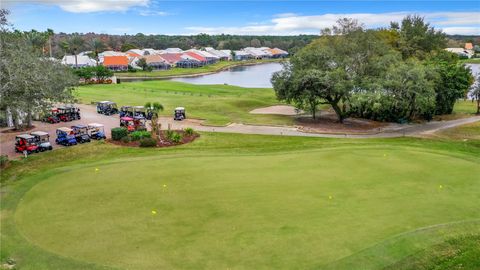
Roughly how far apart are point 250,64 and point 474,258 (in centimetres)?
18819

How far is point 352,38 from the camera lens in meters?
55.2

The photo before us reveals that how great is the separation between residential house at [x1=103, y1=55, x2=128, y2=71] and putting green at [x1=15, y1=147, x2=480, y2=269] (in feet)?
398

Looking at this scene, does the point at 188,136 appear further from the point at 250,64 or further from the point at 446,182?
the point at 250,64

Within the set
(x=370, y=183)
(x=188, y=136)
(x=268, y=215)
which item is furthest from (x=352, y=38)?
(x=268, y=215)

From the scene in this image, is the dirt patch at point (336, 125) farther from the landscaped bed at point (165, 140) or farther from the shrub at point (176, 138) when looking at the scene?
the shrub at point (176, 138)

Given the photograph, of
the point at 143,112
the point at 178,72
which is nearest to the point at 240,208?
the point at 143,112

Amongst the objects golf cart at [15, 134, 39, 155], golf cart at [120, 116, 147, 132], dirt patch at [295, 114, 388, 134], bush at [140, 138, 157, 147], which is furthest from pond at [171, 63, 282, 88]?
golf cart at [15, 134, 39, 155]

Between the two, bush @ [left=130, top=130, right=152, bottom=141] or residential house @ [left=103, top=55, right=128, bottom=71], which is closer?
bush @ [left=130, top=130, right=152, bottom=141]

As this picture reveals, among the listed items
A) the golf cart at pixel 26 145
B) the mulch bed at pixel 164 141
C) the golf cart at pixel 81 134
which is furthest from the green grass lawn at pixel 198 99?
the golf cart at pixel 26 145

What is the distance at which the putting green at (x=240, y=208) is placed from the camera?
14359 mm

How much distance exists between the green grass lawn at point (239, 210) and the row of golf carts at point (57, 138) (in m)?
5.43

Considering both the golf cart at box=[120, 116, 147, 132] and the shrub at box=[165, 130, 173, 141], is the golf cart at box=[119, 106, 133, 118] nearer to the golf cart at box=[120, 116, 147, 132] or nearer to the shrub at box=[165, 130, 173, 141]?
the golf cart at box=[120, 116, 147, 132]

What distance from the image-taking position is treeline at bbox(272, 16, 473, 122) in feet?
151

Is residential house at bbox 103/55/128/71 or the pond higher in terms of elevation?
residential house at bbox 103/55/128/71
